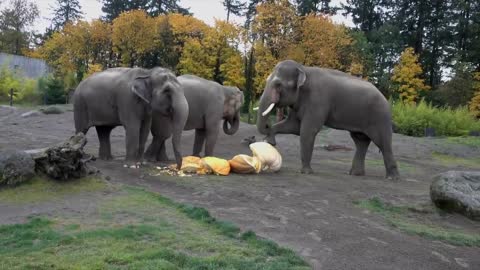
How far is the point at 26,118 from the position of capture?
27609 mm

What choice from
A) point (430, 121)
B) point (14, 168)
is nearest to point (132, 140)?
point (14, 168)

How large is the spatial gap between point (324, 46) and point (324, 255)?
31530mm

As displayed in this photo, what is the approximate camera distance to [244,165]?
1170 centimetres

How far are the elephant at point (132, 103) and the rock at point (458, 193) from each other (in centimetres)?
506

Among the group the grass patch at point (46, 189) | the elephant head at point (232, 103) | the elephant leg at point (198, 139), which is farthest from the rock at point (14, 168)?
the elephant head at point (232, 103)

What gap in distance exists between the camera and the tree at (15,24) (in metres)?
65.7

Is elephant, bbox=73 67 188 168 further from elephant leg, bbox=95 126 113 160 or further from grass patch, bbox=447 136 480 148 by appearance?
grass patch, bbox=447 136 480 148

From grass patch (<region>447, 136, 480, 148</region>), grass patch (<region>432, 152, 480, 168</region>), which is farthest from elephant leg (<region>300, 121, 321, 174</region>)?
grass patch (<region>447, 136, 480, 148</region>)

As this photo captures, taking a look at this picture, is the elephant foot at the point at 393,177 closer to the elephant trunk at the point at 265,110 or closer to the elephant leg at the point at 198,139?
the elephant trunk at the point at 265,110

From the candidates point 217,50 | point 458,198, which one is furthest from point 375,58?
point 458,198

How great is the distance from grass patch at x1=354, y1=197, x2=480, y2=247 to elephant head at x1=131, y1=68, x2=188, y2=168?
161 inches

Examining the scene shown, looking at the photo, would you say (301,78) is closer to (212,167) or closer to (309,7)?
(212,167)

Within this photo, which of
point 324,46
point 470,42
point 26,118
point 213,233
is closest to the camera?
point 213,233

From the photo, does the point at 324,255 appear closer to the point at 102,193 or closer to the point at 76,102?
the point at 102,193
